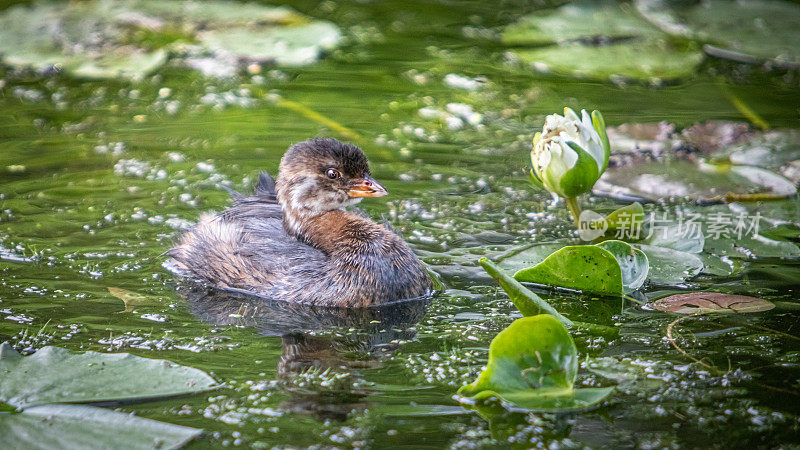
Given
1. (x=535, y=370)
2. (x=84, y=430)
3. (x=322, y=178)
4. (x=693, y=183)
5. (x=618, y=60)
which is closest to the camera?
(x=84, y=430)

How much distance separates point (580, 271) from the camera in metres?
4.46

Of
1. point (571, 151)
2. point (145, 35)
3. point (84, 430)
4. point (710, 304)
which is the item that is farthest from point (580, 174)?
point (145, 35)

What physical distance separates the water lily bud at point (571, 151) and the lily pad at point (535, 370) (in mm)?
1081

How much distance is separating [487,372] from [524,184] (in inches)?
114

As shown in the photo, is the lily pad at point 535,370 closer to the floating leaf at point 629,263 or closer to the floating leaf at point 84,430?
the floating leaf at point 84,430

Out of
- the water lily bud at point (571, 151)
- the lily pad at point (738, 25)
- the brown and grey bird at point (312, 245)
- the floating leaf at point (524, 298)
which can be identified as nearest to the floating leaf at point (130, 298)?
the brown and grey bird at point (312, 245)

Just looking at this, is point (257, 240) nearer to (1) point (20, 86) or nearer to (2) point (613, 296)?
(2) point (613, 296)

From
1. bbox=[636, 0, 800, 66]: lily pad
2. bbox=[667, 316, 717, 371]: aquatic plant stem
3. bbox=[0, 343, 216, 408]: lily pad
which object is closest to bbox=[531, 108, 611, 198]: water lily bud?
bbox=[667, 316, 717, 371]: aquatic plant stem

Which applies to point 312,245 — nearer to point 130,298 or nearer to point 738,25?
point 130,298

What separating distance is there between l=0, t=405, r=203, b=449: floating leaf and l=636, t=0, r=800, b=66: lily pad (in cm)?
594

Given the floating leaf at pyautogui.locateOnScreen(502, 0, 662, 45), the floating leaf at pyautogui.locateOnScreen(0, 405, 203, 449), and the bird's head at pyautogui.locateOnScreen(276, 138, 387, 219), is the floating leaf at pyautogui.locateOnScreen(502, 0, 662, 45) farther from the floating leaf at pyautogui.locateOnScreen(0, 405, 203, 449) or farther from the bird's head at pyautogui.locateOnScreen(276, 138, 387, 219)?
the floating leaf at pyautogui.locateOnScreen(0, 405, 203, 449)

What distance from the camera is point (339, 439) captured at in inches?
126

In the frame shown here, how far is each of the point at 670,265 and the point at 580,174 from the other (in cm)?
80

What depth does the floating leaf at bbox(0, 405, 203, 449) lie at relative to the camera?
3.09m
